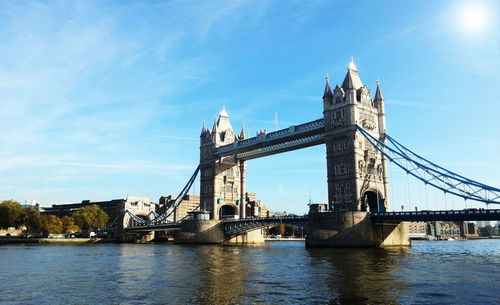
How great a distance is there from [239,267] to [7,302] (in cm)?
2010

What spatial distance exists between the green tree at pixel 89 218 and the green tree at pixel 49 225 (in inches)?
412

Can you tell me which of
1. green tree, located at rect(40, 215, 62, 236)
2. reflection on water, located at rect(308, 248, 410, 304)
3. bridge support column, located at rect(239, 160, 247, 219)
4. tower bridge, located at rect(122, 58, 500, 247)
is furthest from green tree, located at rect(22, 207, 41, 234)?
reflection on water, located at rect(308, 248, 410, 304)

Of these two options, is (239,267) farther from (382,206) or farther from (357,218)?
(382,206)

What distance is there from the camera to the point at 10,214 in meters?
107

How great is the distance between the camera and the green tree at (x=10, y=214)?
10700 cm

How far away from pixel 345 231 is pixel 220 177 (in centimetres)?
4796

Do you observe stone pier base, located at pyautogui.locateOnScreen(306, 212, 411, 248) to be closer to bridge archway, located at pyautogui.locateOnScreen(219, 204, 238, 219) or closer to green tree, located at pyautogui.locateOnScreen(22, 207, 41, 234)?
bridge archway, located at pyautogui.locateOnScreen(219, 204, 238, 219)

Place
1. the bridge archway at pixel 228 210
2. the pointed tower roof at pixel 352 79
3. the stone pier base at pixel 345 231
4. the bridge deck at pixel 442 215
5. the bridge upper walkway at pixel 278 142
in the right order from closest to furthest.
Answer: the bridge deck at pixel 442 215, the stone pier base at pixel 345 231, the pointed tower roof at pixel 352 79, the bridge upper walkway at pixel 278 142, the bridge archway at pixel 228 210

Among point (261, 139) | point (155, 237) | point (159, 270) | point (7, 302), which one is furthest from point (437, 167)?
point (155, 237)

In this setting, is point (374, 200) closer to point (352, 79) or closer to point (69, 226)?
point (352, 79)

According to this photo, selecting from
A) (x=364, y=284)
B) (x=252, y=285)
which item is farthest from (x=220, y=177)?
(x=364, y=284)

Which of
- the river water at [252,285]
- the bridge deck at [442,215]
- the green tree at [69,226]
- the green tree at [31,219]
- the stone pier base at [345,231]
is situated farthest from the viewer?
the green tree at [69,226]

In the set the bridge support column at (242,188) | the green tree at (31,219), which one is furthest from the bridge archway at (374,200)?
the green tree at (31,219)

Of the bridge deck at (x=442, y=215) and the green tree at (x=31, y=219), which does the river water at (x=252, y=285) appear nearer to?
the bridge deck at (x=442, y=215)
